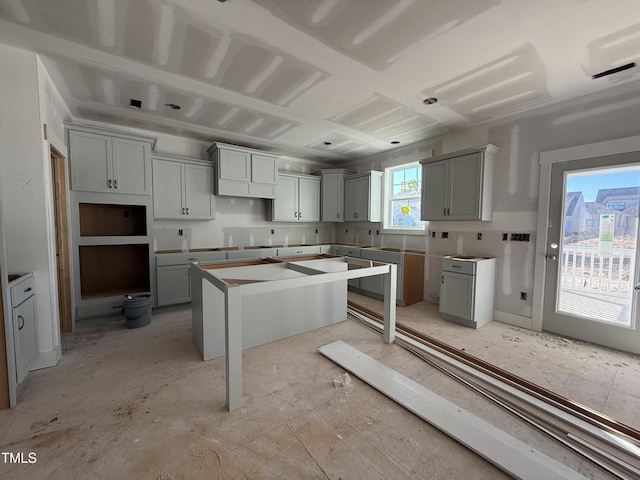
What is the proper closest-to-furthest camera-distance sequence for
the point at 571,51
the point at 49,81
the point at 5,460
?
the point at 5,460, the point at 571,51, the point at 49,81

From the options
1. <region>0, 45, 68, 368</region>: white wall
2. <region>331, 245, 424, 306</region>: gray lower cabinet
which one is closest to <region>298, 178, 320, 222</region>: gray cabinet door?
<region>331, 245, 424, 306</region>: gray lower cabinet

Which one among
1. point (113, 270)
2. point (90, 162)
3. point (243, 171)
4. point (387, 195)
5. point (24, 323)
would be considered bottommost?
point (24, 323)

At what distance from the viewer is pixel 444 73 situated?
95.9 inches

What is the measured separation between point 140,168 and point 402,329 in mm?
4017

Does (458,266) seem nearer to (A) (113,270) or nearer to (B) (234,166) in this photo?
(B) (234,166)

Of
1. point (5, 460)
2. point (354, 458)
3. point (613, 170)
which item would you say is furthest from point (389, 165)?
point (5, 460)

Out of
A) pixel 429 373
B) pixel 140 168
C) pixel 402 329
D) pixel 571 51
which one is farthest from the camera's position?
pixel 140 168

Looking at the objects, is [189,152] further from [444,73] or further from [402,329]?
[402,329]

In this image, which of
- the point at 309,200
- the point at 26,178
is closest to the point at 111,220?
the point at 26,178

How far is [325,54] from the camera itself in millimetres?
2193

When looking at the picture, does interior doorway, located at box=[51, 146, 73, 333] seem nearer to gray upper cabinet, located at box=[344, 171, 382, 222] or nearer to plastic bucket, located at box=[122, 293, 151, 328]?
plastic bucket, located at box=[122, 293, 151, 328]

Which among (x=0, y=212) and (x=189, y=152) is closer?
(x=0, y=212)

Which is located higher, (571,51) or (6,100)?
(571,51)

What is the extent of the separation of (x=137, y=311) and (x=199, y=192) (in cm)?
195
